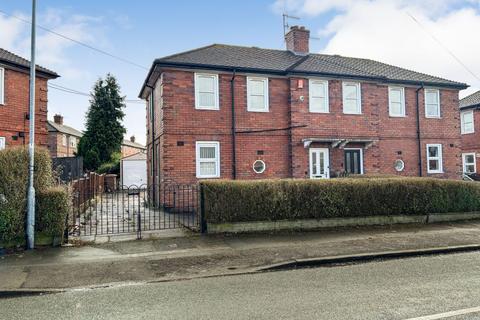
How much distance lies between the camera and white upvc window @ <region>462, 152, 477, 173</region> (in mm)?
25656

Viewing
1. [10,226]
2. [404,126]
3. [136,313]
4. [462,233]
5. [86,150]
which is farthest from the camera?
[86,150]

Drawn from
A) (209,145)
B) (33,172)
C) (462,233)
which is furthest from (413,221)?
(33,172)

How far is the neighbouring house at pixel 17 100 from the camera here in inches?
583

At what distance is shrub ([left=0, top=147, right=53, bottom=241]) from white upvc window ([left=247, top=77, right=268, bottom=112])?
9549 mm

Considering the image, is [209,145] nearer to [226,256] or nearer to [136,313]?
[226,256]

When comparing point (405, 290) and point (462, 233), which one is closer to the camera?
point (405, 290)

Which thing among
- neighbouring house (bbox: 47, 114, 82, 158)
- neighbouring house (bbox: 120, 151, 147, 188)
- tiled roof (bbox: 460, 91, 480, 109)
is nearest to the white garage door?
neighbouring house (bbox: 120, 151, 147, 188)

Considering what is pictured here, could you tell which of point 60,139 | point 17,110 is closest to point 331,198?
point 17,110

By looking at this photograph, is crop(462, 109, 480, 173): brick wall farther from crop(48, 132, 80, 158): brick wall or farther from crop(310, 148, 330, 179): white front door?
crop(48, 132, 80, 158): brick wall

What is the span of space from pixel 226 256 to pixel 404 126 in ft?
47.1

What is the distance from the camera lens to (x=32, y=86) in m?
8.54

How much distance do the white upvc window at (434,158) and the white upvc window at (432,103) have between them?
1.62 meters

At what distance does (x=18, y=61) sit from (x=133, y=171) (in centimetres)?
1851

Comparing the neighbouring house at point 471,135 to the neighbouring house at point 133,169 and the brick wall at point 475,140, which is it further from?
the neighbouring house at point 133,169
